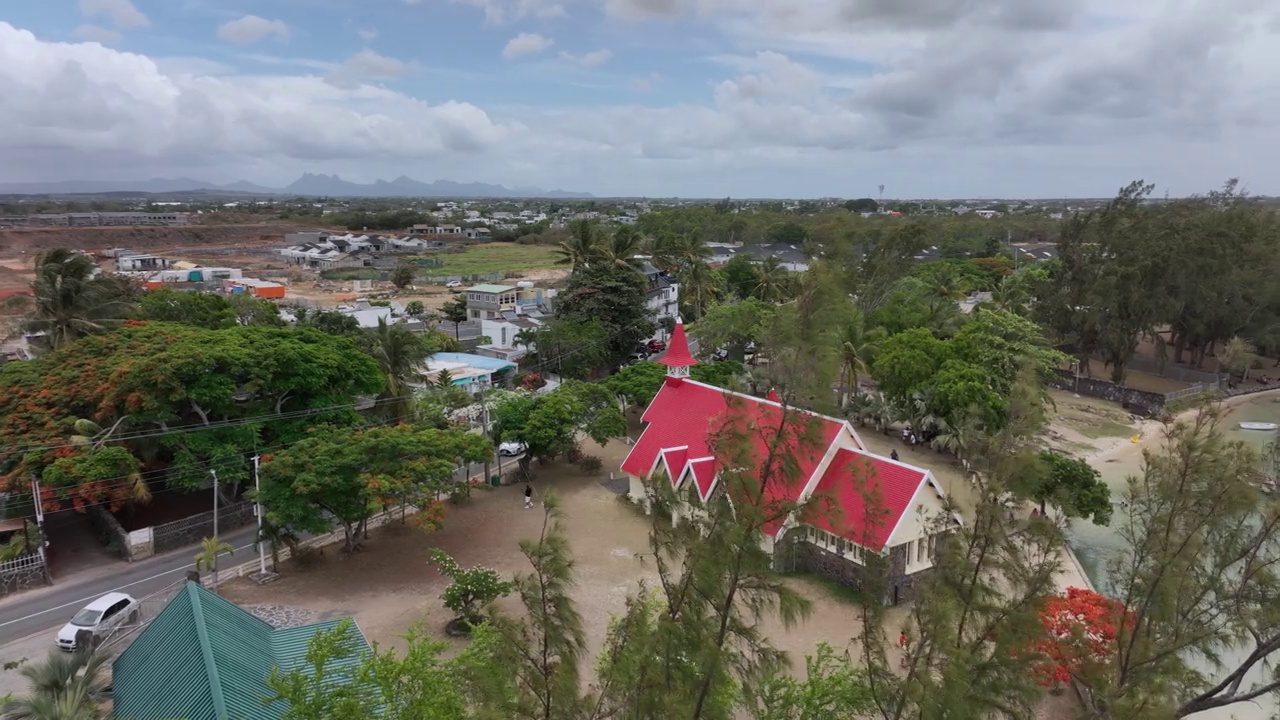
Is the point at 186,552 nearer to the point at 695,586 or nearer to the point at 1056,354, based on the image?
the point at 695,586

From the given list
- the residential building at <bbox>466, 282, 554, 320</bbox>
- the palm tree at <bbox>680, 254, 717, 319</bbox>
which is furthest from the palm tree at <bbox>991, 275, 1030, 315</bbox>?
the residential building at <bbox>466, 282, 554, 320</bbox>

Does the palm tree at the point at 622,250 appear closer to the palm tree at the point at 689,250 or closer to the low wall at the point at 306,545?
the palm tree at the point at 689,250

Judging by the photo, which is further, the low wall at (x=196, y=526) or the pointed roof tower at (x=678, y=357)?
the pointed roof tower at (x=678, y=357)

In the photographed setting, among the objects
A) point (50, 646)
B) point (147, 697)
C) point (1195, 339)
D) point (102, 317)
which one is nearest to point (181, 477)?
point (50, 646)

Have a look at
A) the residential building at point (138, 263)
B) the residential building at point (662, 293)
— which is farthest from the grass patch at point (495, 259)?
the residential building at point (138, 263)

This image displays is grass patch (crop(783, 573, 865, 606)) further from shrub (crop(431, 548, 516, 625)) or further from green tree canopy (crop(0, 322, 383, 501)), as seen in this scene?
green tree canopy (crop(0, 322, 383, 501))

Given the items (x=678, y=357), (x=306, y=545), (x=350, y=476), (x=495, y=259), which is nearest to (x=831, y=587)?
(x=678, y=357)
